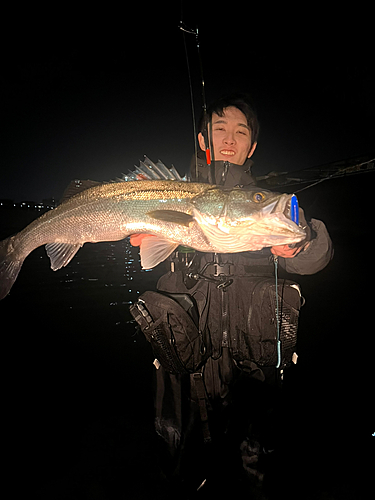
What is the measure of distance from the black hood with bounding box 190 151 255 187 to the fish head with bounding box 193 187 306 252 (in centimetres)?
48

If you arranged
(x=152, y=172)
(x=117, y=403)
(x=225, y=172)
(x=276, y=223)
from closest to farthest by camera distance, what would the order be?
(x=276, y=223) < (x=152, y=172) < (x=225, y=172) < (x=117, y=403)

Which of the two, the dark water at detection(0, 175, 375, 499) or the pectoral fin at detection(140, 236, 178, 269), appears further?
the dark water at detection(0, 175, 375, 499)

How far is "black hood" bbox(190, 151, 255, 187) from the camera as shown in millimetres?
2419

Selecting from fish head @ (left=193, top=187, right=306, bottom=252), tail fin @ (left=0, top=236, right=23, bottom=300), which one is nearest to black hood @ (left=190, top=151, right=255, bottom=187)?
fish head @ (left=193, top=187, right=306, bottom=252)

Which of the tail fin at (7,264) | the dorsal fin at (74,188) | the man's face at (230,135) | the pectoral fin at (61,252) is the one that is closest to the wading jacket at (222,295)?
the man's face at (230,135)

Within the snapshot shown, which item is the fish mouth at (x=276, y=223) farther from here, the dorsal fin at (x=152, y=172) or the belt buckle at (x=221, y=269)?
the dorsal fin at (x=152, y=172)

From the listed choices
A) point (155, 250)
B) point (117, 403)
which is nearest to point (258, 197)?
point (155, 250)

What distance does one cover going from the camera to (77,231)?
7.68ft

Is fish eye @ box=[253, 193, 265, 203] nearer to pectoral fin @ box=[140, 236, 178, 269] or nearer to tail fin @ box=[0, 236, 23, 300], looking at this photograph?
pectoral fin @ box=[140, 236, 178, 269]

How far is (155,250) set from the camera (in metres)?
2.06

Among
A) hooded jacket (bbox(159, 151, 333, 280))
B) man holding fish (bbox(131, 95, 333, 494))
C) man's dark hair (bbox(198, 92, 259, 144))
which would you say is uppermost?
man's dark hair (bbox(198, 92, 259, 144))

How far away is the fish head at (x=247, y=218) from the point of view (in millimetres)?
1685

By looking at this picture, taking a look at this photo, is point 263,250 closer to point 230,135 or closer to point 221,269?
point 221,269

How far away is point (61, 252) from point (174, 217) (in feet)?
4.24
